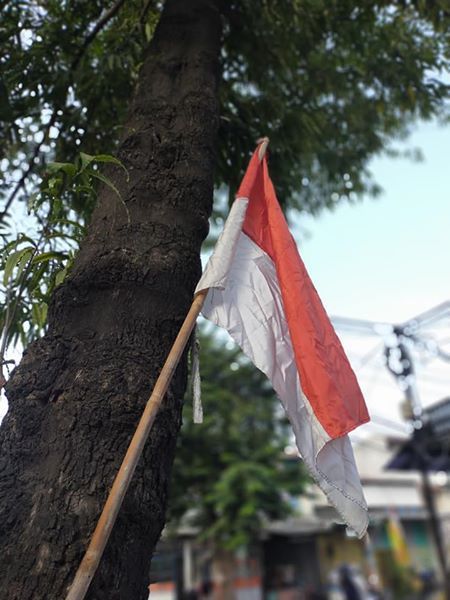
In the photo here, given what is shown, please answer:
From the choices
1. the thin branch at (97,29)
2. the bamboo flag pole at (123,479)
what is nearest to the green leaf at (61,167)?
the bamboo flag pole at (123,479)

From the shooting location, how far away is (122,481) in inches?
51.1

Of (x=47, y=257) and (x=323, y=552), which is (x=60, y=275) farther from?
(x=323, y=552)

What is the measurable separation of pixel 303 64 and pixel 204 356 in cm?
816

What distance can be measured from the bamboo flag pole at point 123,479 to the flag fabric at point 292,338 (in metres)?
0.31

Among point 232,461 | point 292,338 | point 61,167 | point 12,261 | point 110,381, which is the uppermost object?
point 232,461

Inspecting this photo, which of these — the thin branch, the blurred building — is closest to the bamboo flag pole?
the thin branch

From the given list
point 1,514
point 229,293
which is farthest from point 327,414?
point 1,514

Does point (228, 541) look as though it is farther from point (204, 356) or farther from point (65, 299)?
point (65, 299)

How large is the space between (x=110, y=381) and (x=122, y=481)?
290 millimetres

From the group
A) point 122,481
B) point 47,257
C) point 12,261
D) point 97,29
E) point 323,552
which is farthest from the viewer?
point 323,552

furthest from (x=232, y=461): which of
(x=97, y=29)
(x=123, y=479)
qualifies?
(x=123, y=479)

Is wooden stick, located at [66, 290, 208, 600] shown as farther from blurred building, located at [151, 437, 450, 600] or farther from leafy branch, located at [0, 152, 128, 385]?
blurred building, located at [151, 437, 450, 600]

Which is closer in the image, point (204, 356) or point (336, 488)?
point (336, 488)

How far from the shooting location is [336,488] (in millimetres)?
1777
